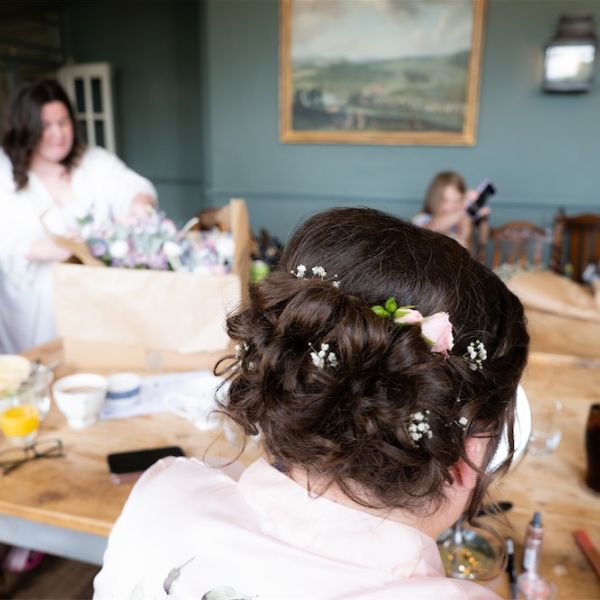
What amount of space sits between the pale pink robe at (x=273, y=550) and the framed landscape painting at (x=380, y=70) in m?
3.58

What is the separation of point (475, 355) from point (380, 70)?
3.69m

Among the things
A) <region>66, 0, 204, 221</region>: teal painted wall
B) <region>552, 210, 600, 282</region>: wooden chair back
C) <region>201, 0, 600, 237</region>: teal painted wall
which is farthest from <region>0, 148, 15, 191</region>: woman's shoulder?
<region>66, 0, 204, 221</region>: teal painted wall

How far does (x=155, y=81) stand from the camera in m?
5.36

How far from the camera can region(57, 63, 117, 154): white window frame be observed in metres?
5.35

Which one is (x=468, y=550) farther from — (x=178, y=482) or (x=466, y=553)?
(x=178, y=482)

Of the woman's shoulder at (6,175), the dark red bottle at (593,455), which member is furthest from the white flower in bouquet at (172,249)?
the woman's shoulder at (6,175)

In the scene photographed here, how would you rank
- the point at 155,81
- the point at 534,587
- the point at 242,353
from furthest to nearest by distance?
the point at 155,81 < the point at 534,587 < the point at 242,353

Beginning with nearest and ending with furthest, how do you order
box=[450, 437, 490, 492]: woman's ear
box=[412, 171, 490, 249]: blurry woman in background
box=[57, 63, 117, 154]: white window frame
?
box=[450, 437, 490, 492]: woman's ear
box=[412, 171, 490, 249]: blurry woman in background
box=[57, 63, 117, 154]: white window frame

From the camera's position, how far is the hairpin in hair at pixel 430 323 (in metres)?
0.53

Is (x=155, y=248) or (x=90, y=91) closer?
(x=155, y=248)

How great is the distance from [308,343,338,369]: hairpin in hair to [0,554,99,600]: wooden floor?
1569 millimetres

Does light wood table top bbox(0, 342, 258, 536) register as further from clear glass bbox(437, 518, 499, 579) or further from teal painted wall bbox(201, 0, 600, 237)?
teal painted wall bbox(201, 0, 600, 237)

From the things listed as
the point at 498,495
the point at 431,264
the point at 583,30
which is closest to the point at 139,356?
the point at 498,495

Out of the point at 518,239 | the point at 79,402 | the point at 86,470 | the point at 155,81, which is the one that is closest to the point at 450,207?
the point at 518,239
